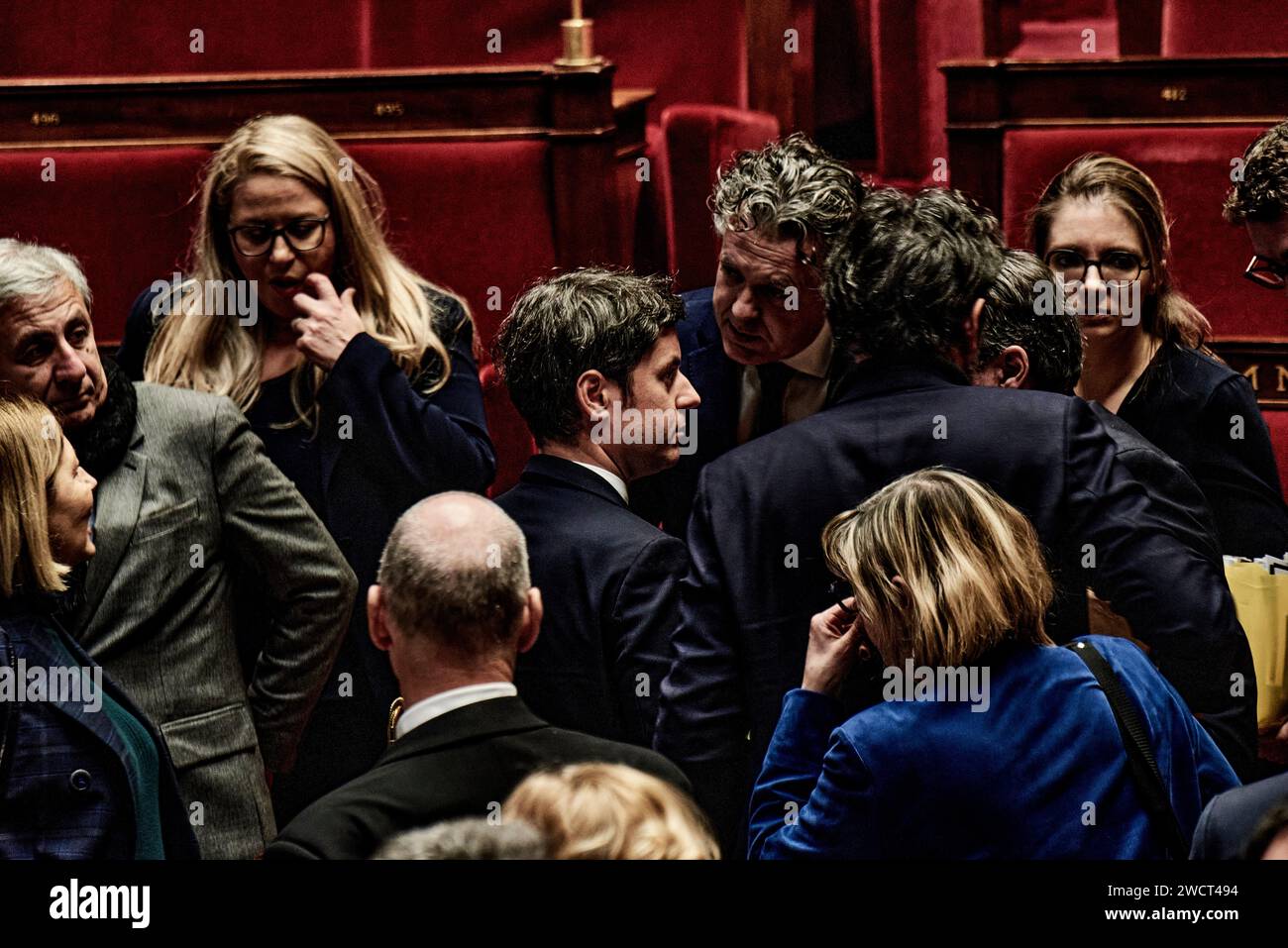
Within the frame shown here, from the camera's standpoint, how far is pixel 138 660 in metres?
2.45

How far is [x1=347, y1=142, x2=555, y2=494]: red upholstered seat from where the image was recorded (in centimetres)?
336

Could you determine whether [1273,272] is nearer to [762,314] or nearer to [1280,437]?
[1280,437]

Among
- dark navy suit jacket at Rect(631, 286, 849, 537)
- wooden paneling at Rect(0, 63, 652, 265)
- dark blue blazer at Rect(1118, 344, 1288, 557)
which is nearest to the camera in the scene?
dark blue blazer at Rect(1118, 344, 1288, 557)

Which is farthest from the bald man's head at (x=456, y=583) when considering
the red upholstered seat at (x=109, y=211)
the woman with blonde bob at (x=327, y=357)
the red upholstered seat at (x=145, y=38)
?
the red upholstered seat at (x=145, y=38)

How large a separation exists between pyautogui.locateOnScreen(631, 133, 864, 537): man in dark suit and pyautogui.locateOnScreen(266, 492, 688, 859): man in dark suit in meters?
0.77

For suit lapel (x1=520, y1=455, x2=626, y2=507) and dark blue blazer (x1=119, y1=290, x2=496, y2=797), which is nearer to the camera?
suit lapel (x1=520, y1=455, x2=626, y2=507)

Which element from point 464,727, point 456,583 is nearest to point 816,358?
point 456,583

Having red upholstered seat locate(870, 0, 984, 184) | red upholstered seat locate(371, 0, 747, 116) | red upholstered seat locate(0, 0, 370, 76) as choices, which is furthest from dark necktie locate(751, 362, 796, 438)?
red upholstered seat locate(0, 0, 370, 76)

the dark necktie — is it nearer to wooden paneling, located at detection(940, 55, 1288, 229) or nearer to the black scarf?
wooden paneling, located at detection(940, 55, 1288, 229)

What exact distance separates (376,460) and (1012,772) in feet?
4.13

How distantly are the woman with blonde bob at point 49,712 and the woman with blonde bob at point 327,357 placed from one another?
22.7 inches
